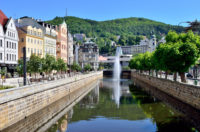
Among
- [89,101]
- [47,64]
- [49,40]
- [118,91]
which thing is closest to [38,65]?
[47,64]

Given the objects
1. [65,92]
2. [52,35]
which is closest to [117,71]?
[52,35]

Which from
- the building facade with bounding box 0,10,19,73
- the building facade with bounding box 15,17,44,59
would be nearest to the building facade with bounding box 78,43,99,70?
the building facade with bounding box 15,17,44,59

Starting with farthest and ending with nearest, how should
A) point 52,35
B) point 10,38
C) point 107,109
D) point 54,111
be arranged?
point 52,35 < point 10,38 < point 107,109 < point 54,111

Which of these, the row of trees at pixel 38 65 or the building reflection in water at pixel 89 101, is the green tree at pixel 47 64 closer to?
the row of trees at pixel 38 65

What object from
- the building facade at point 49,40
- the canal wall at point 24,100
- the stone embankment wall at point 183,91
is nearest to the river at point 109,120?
the canal wall at point 24,100

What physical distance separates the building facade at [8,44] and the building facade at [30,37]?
4.37 meters

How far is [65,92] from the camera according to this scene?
1967 inches

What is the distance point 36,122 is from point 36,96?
497cm

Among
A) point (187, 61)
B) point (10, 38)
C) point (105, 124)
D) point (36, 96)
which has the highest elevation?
point (10, 38)

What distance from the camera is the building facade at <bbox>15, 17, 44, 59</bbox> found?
7400cm

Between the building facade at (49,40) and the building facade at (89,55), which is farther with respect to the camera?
the building facade at (89,55)

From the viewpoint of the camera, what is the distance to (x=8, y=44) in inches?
2557

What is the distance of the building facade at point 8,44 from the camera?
61.6 metres

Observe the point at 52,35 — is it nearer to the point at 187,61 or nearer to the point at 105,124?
the point at 187,61
